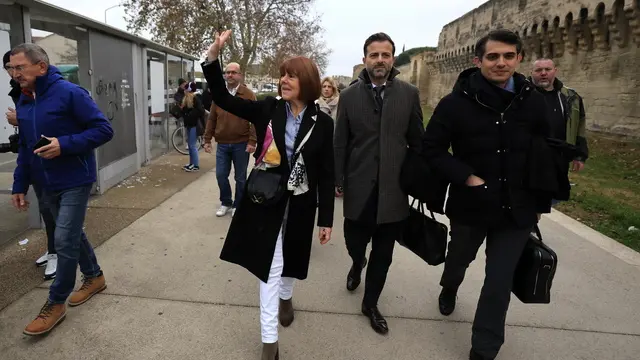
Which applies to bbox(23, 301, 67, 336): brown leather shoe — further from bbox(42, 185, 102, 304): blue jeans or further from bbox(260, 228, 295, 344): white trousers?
bbox(260, 228, 295, 344): white trousers

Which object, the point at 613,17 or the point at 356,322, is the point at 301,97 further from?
the point at 613,17

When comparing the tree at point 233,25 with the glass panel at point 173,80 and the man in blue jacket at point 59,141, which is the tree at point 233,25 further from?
the man in blue jacket at point 59,141

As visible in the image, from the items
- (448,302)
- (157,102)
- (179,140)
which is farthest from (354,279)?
(179,140)

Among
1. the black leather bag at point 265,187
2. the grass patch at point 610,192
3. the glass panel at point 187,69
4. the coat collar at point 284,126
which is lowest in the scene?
the grass patch at point 610,192

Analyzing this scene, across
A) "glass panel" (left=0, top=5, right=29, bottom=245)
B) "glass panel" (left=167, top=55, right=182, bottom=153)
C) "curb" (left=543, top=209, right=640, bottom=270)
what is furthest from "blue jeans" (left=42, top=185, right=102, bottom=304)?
"glass panel" (left=167, top=55, right=182, bottom=153)

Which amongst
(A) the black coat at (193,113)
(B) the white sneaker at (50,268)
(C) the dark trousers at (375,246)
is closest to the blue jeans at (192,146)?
(A) the black coat at (193,113)

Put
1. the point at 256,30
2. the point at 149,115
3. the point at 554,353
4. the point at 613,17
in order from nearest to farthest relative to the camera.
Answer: the point at 554,353, the point at 149,115, the point at 613,17, the point at 256,30

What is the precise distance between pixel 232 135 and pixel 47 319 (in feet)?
9.40

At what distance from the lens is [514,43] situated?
241cm

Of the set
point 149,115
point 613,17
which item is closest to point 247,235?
point 149,115

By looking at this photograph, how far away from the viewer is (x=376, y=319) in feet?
9.74

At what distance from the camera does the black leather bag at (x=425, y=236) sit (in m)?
2.87

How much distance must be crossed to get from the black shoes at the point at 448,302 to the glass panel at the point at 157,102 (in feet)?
25.3

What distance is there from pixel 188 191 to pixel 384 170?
4.57 meters
